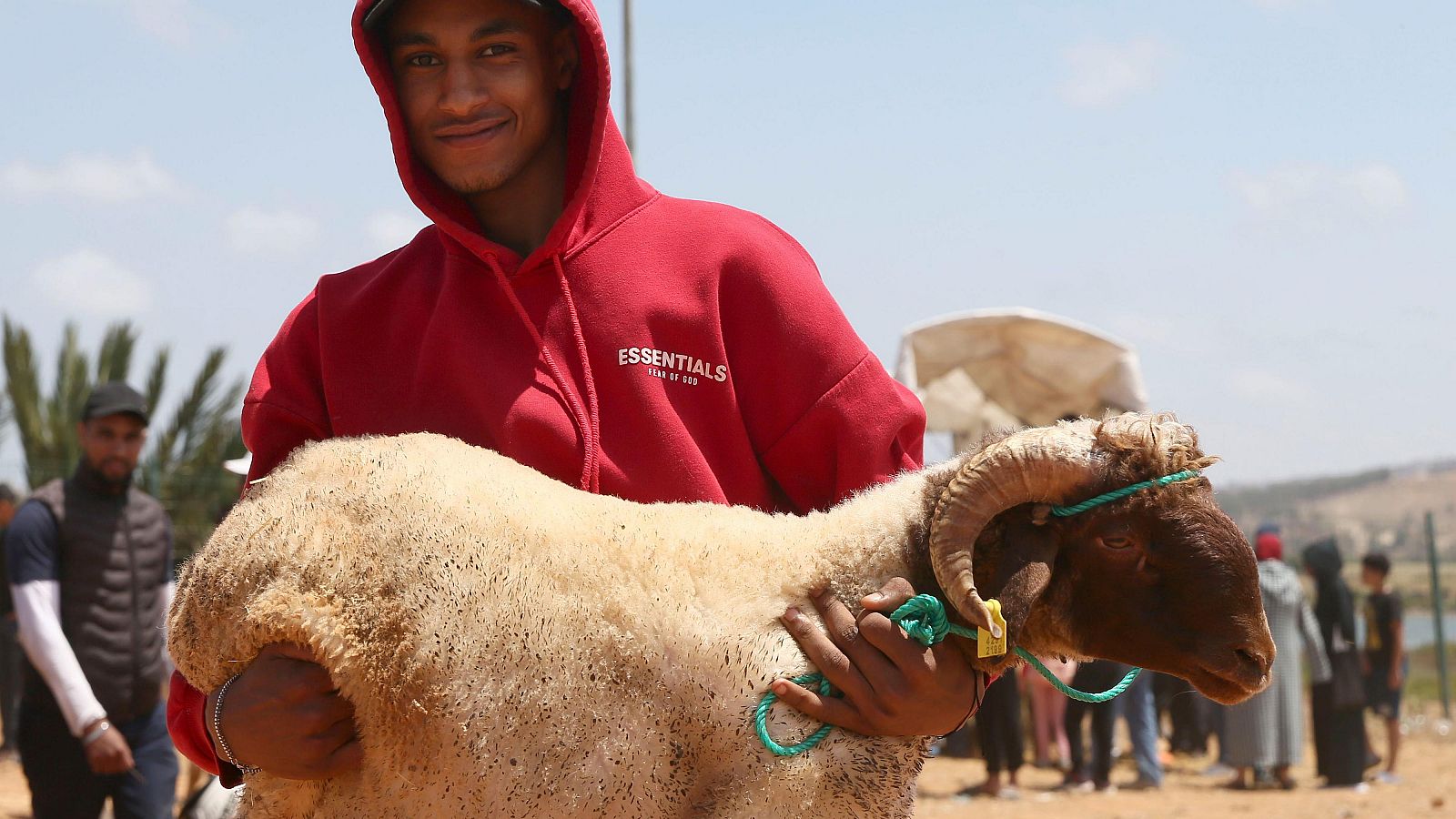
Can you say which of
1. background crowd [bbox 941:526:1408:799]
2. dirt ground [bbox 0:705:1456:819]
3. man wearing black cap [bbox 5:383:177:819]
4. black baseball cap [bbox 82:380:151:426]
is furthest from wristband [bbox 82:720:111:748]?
background crowd [bbox 941:526:1408:799]

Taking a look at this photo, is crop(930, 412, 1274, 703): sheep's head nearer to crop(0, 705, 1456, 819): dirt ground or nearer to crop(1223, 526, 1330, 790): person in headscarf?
crop(0, 705, 1456, 819): dirt ground

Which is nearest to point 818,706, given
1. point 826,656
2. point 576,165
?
point 826,656

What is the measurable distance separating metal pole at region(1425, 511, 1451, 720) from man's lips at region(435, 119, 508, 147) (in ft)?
62.5

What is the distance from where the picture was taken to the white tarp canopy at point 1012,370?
1158 centimetres

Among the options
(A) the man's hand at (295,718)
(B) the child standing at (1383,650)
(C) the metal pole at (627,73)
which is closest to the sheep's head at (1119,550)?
(A) the man's hand at (295,718)

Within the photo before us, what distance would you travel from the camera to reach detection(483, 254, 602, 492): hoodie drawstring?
3.10 meters

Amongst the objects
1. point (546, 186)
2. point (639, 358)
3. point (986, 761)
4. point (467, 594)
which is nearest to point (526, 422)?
point (639, 358)

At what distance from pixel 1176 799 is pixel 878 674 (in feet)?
38.8

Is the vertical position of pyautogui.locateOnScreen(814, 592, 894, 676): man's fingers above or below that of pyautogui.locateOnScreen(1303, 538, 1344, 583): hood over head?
above

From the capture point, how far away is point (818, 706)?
2697 mm

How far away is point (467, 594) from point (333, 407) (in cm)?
83

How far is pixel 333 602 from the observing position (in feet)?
8.85

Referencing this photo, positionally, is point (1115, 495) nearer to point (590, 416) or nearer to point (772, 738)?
point (772, 738)

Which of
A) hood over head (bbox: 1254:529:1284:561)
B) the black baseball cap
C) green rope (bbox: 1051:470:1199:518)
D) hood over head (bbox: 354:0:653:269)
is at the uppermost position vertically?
hood over head (bbox: 354:0:653:269)
